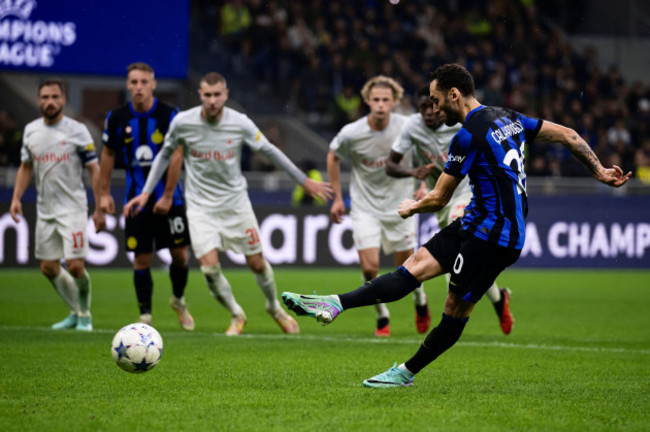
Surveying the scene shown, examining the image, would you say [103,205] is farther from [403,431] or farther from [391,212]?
[403,431]

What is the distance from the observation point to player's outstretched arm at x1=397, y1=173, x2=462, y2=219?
5.87 metres

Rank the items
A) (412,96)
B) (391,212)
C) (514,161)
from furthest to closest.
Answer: (412,96) → (391,212) → (514,161)

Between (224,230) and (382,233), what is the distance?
1.59 metres

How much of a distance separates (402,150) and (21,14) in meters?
8.92

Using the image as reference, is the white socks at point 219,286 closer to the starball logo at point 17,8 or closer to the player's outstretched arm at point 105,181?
the player's outstretched arm at point 105,181

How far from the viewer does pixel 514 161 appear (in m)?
5.86

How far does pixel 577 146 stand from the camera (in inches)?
242

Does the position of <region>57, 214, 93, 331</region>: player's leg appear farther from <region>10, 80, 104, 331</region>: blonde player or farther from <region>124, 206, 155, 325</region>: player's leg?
<region>124, 206, 155, 325</region>: player's leg

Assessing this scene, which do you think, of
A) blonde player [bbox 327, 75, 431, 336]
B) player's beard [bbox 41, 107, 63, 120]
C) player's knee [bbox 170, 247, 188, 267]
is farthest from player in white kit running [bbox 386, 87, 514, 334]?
player's beard [bbox 41, 107, 63, 120]

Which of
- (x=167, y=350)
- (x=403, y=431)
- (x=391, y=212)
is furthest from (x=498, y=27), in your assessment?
(x=403, y=431)

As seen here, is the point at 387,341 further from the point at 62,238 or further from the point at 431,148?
the point at 62,238

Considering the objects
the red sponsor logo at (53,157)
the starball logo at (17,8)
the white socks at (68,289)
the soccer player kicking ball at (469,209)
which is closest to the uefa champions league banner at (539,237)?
the starball logo at (17,8)

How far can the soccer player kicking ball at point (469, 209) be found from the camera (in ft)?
19.0

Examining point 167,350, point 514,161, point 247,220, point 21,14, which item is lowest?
point 167,350
